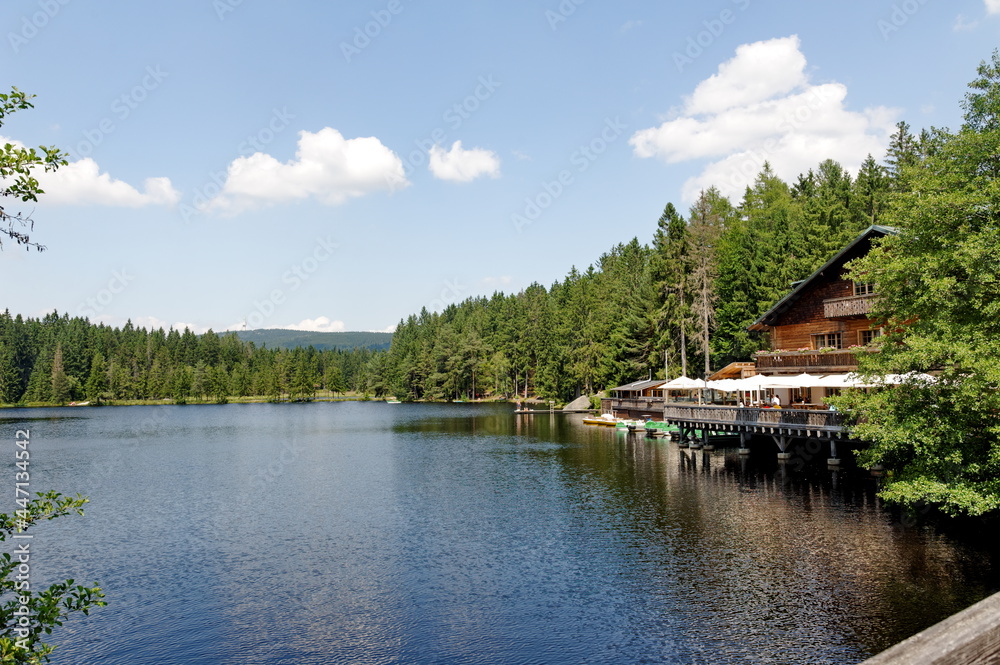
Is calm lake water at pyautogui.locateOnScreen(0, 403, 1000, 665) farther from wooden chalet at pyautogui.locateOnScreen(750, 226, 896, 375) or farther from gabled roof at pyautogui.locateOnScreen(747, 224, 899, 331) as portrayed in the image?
gabled roof at pyautogui.locateOnScreen(747, 224, 899, 331)

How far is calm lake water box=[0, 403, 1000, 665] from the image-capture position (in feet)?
50.4

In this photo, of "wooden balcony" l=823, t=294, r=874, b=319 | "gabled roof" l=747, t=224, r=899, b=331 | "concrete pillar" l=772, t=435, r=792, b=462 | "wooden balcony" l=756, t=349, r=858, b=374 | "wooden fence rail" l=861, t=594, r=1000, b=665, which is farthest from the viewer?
"wooden balcony" l=756, t=349, r=858, b=374

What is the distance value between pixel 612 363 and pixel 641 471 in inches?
1820

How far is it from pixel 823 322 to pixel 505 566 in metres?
30.3

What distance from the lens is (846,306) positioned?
1571 inches

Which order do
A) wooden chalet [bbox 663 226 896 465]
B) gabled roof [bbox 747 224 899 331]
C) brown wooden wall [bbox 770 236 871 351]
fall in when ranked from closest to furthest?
gabled roof [bbox 747 224 899 331] → wooden chalet [bbox 663 226 896 465] → brown wooden wall [bbox 770 236 871 351]

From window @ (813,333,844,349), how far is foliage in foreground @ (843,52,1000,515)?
21107 mm

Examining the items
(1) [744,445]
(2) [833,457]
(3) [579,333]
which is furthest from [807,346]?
(3) [579,333]

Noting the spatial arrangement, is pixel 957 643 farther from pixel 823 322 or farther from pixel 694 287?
pixel 694 287

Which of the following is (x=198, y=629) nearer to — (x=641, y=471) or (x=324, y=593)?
(x=324, y=593)

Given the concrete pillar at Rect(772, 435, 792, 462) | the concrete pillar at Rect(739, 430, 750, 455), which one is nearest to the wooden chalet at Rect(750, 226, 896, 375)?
the concrete pillar at Rect(739, 430, 750, 455)

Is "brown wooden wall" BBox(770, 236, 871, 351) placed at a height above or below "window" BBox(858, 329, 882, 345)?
above

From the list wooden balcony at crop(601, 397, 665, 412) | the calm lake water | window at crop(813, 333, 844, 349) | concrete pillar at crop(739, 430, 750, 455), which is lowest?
the calm lake water

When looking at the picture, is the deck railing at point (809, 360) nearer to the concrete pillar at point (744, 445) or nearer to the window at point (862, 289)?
the window at point (862, 289)
